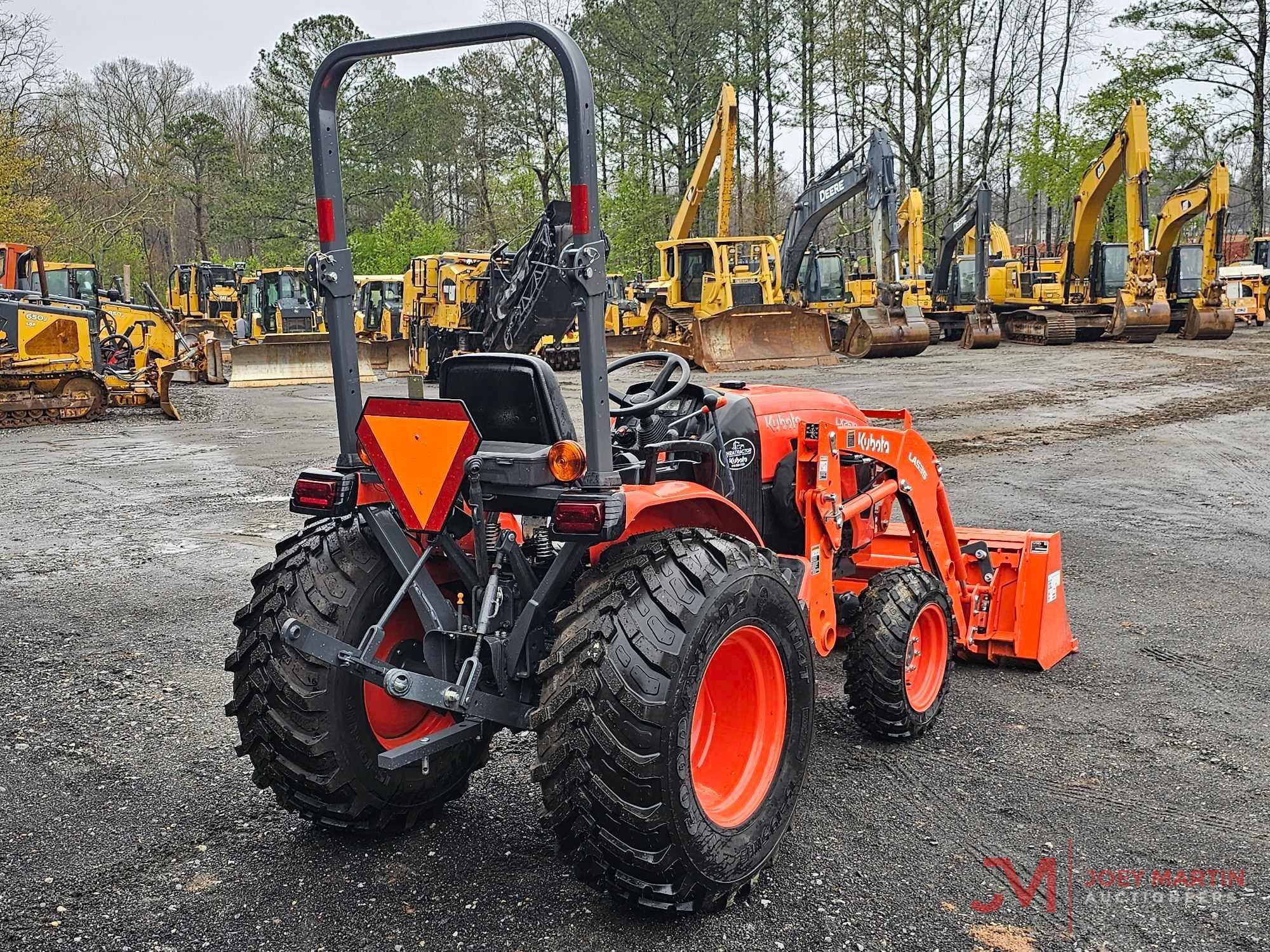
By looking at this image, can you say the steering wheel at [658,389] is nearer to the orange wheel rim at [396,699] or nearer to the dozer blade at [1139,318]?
the orange wheel rim at [396,699]

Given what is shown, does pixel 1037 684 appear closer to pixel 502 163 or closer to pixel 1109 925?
pixel 1109 925

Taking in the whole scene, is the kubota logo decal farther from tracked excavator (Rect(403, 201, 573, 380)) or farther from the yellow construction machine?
the yellow construction machine

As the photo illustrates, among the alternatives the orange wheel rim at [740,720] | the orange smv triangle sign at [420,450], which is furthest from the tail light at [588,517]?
the orange wheel rim at [740,720]

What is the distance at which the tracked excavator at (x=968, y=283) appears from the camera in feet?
84.6

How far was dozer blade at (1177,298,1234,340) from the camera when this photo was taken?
79.9 ft

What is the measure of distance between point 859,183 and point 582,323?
21.9 meters

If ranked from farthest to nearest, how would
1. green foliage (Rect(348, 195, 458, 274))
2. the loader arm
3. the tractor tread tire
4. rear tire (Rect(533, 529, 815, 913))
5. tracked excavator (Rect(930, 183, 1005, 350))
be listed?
green foliage (Rect(348, 195, 458, 274))
tracked excavator (Rect(930, 183, 1005, 350))
the loader arm
the tractor tread tire
rear tire (Rect(533, 529, 815, 913))

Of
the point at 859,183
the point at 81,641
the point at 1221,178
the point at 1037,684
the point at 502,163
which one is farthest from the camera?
the point at 502,163

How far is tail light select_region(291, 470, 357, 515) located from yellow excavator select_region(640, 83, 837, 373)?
17.6 metres

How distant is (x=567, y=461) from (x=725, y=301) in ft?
69.9

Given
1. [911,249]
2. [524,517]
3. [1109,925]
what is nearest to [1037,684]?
[1109,925]

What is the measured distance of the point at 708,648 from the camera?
117 inches

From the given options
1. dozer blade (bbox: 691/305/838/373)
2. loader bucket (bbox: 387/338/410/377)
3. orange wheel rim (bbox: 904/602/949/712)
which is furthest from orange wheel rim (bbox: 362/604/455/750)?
loader bucket (bbox: 387/338/410/377)

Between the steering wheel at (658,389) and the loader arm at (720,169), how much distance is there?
69.1 feet
